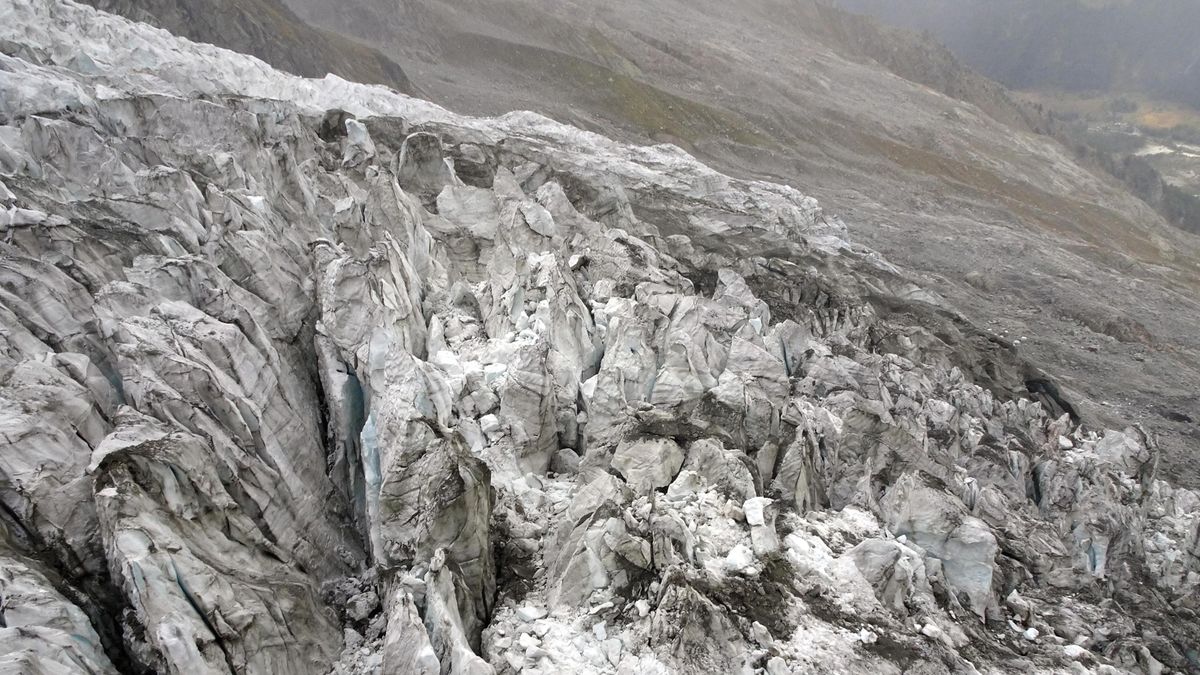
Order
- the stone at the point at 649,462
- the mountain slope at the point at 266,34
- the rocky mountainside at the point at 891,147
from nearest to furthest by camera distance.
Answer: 1. the stone at the point at 649,462
2. the rocky mountainside at the point at 891,147
3. the mountain slope at the point at 266,34

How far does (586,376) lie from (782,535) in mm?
8929

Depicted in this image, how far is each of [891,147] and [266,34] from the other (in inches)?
3143

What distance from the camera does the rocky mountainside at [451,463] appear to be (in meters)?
11.2

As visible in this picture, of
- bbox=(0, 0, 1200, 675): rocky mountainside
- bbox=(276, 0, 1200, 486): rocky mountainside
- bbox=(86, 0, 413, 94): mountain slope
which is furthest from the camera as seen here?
bbox=(86, 0, 413, 94): mountain slope

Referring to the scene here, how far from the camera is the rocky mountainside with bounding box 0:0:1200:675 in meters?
11.2

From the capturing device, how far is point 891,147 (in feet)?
324

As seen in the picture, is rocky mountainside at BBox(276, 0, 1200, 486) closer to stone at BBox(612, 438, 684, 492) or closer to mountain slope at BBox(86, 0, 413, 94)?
mountain slope at BBox(86, 0, 413, 94)

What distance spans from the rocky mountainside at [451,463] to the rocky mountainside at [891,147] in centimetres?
2290

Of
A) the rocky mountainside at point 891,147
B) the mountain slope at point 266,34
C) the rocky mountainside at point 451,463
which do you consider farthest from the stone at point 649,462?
the mountain slope at point 266,34

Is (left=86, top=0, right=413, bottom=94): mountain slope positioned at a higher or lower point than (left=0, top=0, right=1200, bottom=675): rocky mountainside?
higher

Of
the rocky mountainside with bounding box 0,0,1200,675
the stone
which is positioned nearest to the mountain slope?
the rocky mountainside with bounding box 0,0,1200,675

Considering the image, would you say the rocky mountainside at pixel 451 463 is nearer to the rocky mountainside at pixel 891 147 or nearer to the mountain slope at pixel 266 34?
the rocky mountainside at pixel 891 147

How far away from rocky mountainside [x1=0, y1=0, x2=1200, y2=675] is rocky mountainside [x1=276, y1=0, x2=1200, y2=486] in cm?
2290

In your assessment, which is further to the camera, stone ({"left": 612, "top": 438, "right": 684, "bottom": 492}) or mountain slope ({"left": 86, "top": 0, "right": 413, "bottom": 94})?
mountain slope ({"left": 86, "top": 0, "right": 413, "bottom": 94})
